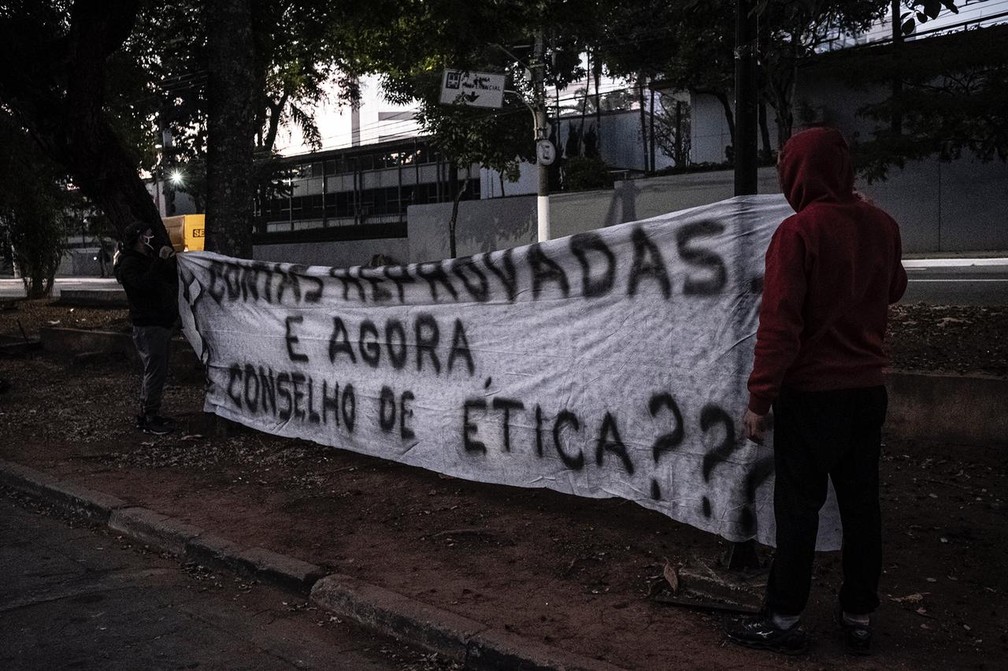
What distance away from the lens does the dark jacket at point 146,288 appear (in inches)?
295

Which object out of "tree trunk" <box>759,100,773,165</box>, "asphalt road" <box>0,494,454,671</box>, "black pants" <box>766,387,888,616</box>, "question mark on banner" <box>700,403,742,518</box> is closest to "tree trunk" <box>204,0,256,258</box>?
"asphalt road" <box>0,494,454,671</box>

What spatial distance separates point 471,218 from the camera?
31062 millimetres

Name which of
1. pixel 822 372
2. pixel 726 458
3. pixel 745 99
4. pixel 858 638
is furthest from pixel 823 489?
pixel 745 99

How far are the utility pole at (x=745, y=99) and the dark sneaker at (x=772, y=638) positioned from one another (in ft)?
6.43

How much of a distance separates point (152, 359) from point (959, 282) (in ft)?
41.1

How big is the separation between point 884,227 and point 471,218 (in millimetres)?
28089

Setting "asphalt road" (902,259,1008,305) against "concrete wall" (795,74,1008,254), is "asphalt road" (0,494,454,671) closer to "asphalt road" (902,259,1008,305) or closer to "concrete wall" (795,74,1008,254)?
"asphalt road" (902,259,1008,305)

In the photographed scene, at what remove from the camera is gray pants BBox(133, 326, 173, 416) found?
7.63 m

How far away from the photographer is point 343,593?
410 centimetres

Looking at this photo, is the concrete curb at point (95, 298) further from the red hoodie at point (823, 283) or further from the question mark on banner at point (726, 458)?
the red hoodie at point (823, 283)

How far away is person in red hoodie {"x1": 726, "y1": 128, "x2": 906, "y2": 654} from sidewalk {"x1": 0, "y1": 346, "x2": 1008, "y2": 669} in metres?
0.25

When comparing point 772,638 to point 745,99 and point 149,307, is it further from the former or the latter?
point 149,307

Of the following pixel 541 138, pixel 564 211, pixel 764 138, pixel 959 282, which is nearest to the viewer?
pixel 959 282

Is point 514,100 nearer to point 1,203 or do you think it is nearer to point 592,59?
point 592,59
